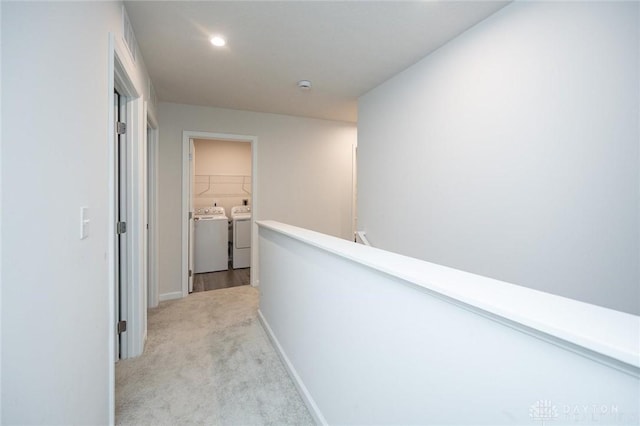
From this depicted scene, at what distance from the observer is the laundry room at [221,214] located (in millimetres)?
4559

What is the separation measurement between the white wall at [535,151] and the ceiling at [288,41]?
0.28 meters

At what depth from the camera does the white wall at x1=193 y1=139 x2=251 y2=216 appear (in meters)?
5.36

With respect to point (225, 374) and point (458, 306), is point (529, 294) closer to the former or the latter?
point (458, 306)

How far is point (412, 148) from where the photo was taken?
8.25 feet

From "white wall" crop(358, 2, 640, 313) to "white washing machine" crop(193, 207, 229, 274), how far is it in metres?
3.26

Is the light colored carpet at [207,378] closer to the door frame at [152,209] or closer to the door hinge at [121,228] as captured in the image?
the door frame at [152,209]

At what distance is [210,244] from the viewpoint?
4668 millimetres

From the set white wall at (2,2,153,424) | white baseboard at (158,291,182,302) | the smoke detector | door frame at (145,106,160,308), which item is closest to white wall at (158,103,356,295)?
white baseboard at (158,291,182,302)

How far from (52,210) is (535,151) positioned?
85.7 inches

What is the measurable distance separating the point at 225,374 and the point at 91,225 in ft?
4.42

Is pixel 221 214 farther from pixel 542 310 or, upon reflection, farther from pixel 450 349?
pixel 542 310

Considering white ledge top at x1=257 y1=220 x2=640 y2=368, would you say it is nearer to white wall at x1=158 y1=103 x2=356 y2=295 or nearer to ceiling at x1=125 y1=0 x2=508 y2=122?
ceiling at x1=125 y1=0 x2=508 y2=122

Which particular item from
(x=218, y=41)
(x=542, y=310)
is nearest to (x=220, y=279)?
(x=218, y=41)

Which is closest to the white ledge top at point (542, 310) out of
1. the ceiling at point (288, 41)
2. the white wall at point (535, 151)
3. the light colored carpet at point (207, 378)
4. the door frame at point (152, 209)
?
the white wall at point (535, 151)
